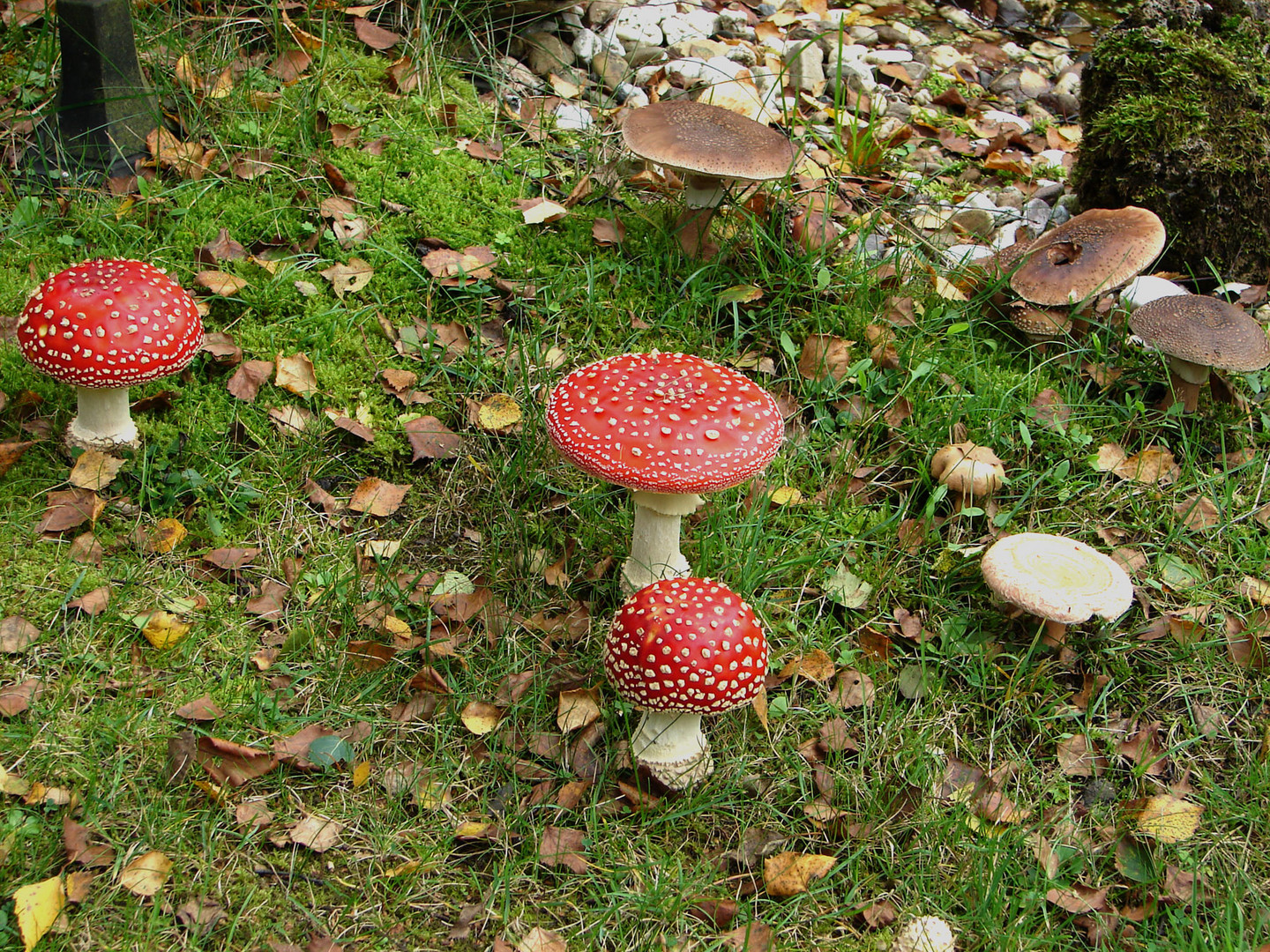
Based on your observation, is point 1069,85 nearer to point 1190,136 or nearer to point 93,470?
point 1190,136

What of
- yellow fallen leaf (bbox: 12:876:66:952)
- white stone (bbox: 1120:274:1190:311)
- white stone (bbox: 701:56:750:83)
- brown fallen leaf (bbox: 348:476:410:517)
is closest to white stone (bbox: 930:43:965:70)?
white stone (bbox: 701:56:750:83)

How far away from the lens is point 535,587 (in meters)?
3.67

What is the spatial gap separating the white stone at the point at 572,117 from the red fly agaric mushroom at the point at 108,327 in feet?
7.58

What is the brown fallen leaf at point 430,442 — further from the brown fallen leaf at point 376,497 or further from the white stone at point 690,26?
the white stone at point 690,26

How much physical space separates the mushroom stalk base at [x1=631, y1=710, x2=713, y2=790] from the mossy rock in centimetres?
344

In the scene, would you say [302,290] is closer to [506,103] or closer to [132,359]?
[132,359]

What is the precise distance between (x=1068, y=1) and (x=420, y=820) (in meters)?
7.13

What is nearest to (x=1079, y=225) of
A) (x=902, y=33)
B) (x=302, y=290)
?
(x=902, y=33)

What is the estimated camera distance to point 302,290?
4.27 m

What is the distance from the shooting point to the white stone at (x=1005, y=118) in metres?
6.05

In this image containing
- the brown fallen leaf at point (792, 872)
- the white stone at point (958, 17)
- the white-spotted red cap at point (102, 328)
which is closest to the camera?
the brown fallen leaf at point (792, 872)

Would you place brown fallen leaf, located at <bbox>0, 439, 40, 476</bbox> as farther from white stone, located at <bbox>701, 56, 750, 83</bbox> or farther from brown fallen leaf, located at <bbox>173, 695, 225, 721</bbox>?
white stone, located at <bbox>701, 56, 750, 83</bbox>

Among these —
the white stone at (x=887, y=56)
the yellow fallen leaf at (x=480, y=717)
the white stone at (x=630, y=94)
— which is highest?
the white stone at (x=887, y=56)

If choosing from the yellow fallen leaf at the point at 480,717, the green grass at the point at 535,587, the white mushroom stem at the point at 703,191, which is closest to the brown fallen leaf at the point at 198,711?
the green grass at the point at 535,587
